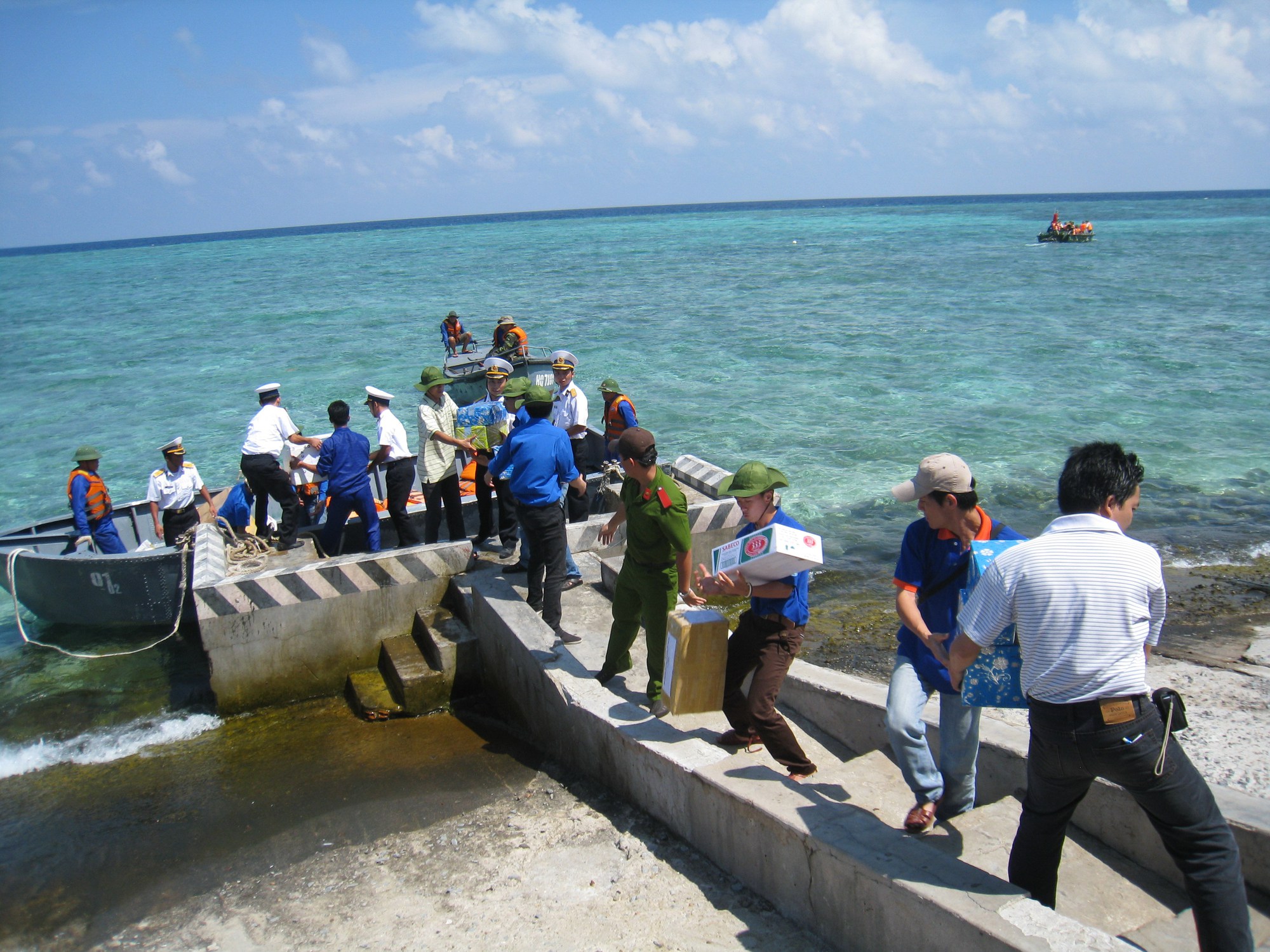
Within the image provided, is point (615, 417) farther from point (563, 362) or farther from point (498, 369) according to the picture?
point (498, 369)

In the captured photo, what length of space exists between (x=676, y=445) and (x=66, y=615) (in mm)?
11670

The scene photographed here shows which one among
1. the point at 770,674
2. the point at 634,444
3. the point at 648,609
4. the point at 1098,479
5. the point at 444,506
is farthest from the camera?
the point at 444,506

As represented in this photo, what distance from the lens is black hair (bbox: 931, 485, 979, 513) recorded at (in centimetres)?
382

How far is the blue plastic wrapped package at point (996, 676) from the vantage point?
348 centimetres

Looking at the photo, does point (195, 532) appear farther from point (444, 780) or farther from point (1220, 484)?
point (1220, 484)

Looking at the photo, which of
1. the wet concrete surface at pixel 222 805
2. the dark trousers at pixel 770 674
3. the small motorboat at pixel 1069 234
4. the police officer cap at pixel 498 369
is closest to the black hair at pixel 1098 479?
the dark trousers at pixel 770 674

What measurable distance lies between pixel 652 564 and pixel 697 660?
2.12ft

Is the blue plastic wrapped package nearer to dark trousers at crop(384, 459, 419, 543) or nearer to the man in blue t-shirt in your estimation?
the man in blue t-shirt

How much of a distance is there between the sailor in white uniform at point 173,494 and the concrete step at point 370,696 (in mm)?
3256

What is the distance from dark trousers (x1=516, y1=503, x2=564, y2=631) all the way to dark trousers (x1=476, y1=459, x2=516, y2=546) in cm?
69

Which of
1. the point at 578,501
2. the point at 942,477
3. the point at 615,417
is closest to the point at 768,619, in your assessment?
the point at 942,477

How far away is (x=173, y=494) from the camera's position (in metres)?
9.59

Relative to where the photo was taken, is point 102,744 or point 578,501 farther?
point 578,501

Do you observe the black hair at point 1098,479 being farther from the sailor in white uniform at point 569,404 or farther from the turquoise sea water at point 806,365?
the turquoise sea water at point 806,365
